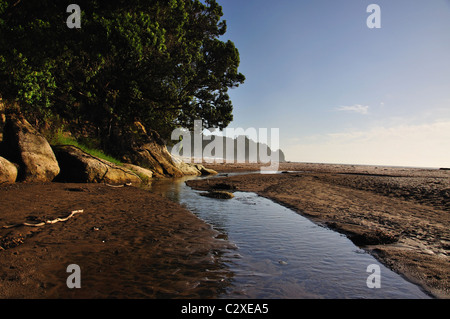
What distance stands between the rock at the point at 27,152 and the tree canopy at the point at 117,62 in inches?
53.3

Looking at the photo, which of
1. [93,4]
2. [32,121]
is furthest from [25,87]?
[93,4]

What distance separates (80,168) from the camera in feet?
40.2

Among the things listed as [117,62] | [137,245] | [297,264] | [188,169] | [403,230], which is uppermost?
[117,62]

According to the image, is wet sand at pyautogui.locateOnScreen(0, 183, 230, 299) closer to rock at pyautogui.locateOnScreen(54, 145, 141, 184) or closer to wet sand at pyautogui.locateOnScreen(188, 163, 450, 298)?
wet sand at pyautogui.locateOnScreen(188, 163, 450, 298)

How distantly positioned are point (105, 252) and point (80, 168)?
9514mm

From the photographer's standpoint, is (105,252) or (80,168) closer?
(105,252)

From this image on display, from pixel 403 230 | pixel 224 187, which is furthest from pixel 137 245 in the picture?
pixel 224 187

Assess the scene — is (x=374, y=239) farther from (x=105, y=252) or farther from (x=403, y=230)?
(x=105, y=252)

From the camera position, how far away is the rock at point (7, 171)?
29.2 feet

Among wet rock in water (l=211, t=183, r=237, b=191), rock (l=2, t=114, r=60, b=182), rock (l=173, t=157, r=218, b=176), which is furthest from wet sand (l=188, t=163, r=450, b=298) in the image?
rock (l=173, t=157, r=218, b=176)

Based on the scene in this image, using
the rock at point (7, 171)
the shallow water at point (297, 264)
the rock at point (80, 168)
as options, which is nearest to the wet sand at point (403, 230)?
the shallow water at point (297, 264)

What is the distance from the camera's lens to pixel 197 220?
725 cm

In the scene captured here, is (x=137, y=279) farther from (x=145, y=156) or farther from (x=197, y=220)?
(x=145, y=156)

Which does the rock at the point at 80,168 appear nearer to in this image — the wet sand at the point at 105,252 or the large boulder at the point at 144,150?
the wet sand at the point at 105,252
